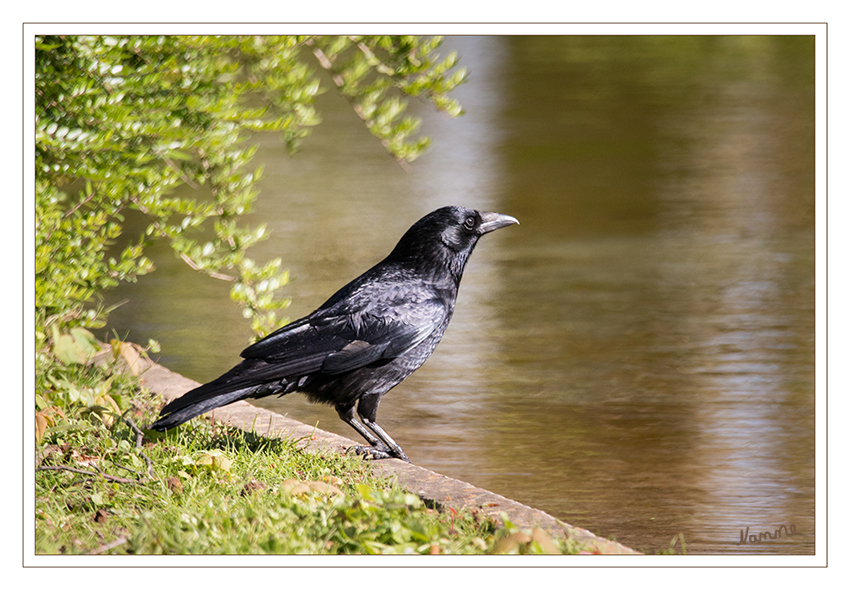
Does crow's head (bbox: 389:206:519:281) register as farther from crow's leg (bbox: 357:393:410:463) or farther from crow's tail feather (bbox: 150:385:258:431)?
crow's tail feather (bbox: 150:385:258:431)

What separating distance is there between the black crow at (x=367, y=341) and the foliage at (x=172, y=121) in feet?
1.57

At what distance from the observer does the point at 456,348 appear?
6.71m

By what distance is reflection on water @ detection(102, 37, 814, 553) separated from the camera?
15.8ft

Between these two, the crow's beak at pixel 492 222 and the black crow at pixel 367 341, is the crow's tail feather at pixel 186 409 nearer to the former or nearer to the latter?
the black crow at pixel 367 341

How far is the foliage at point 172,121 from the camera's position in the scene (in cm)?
399

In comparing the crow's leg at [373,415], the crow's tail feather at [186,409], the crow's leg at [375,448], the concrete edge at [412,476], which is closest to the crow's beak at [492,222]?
the crow's leg at [373,415]

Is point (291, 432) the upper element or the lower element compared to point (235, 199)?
lower

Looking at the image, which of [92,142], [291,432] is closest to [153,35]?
[92,142]

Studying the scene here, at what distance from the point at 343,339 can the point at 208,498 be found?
38.5 inches

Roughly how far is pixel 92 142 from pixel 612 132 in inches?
410

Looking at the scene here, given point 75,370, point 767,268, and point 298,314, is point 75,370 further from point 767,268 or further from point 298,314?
point 767,268

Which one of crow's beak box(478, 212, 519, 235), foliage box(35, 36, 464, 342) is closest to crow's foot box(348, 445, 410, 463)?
foliage box(35, 36, 464, 342)

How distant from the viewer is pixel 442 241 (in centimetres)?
468

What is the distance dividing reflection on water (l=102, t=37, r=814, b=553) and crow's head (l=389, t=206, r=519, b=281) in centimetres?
112
